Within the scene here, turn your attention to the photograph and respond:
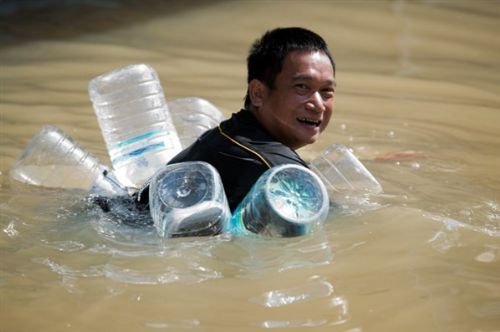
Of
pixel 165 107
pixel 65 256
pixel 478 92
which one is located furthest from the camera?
pixel 478 92

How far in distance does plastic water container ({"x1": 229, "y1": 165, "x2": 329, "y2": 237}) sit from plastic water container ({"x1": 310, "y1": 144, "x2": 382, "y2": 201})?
34.0 inches

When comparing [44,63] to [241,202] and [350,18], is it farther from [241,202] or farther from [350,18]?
[241,202]

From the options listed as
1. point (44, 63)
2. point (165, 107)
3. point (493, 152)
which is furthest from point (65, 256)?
point (44, 63)

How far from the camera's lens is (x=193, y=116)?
5.52 m

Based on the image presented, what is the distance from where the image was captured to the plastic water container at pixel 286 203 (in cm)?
346

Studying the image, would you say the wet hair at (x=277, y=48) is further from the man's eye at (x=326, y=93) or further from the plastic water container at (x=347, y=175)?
the plastic water container at (x=347, y=175)

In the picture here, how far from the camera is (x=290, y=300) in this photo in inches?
122

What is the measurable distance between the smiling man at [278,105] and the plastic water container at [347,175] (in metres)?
0.43

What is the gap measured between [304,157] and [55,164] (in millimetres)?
1442

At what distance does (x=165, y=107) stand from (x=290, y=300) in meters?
2.43

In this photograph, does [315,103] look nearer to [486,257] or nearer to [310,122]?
[310,122]

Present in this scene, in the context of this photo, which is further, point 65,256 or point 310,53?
point 310,53

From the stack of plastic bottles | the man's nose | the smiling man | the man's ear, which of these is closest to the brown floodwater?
the stack of plastic bottles

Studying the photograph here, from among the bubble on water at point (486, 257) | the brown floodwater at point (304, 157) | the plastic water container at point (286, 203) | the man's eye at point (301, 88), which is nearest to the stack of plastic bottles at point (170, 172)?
the plastic water container at point (286, 203)
